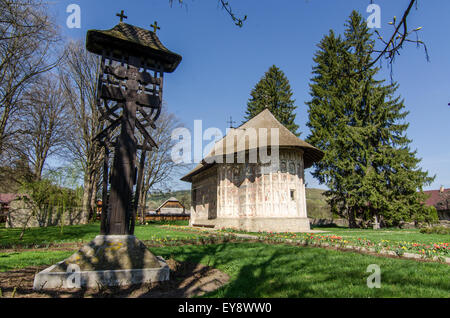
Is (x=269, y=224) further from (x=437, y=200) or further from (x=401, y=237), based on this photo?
(x=437, y=200)

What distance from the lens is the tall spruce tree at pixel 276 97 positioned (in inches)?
1192

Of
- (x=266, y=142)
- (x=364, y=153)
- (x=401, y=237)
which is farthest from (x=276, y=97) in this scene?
(x=401, y=237)

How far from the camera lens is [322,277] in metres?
4.05

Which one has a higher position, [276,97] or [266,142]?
[276,97]

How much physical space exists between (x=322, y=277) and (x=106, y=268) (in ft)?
11.7

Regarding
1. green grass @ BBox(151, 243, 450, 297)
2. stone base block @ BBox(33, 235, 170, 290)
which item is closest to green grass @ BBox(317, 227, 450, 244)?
green grass @ BBox(151, 243, 450, 297)

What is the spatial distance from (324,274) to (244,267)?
1566 mm

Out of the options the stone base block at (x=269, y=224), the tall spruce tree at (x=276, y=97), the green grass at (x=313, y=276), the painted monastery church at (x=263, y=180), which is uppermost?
the tall spruce tree at (x=276, y=97)

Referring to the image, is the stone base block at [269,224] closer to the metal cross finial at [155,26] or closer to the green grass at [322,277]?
the green grass at [322,277]

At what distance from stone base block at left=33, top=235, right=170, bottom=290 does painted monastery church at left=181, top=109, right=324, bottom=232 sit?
1236 cm

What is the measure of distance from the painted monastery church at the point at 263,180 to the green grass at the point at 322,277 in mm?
10614

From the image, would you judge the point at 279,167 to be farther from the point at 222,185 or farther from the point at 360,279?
the point at 360,279

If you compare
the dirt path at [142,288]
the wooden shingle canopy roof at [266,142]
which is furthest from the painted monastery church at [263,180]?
the dirt path at [142,288]
